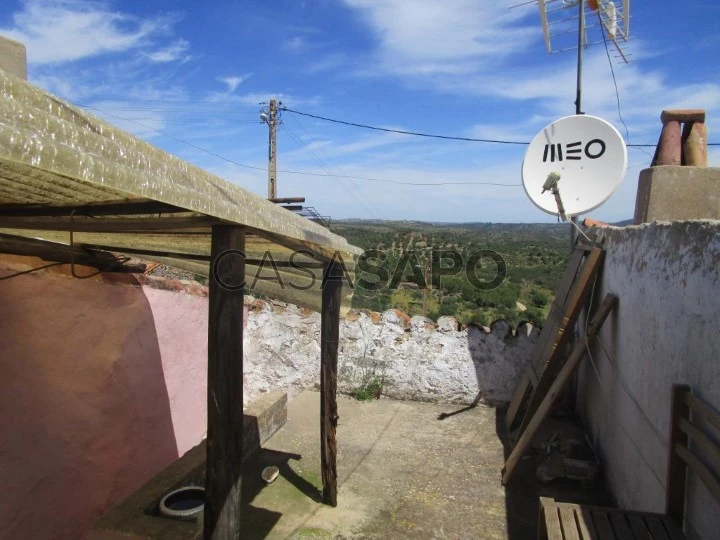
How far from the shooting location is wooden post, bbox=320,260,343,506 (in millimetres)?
4082

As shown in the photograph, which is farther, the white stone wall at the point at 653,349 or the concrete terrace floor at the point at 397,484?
the concrete terrace floor at the point at 397,484

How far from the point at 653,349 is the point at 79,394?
162 inches

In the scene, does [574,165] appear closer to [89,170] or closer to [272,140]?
[89,170]

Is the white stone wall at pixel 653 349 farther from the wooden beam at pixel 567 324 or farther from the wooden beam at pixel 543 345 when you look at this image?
the wooden beam at pixel 543 345

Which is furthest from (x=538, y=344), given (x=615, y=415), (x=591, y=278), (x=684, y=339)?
(x=684, y=339)

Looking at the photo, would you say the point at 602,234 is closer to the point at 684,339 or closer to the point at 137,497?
the point at 684,339

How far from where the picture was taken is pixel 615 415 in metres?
4.23

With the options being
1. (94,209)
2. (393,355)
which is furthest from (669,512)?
(393,355)

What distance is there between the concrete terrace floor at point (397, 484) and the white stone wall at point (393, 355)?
425mm

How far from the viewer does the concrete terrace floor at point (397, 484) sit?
3916 millimetres

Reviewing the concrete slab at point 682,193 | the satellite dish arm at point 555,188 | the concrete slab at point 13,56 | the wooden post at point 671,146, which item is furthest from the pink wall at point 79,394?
the wooden post at point 671,146

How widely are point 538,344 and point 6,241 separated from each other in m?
5.13

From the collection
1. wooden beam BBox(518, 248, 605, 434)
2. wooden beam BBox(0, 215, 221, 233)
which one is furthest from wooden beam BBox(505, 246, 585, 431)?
wooden beam BBox(0, 215, 221, 233)

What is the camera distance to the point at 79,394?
3.99 metres
